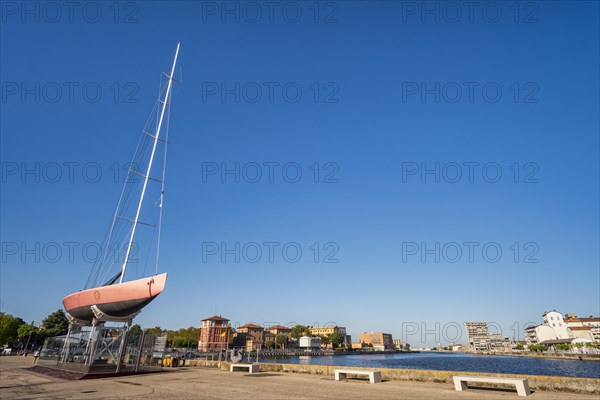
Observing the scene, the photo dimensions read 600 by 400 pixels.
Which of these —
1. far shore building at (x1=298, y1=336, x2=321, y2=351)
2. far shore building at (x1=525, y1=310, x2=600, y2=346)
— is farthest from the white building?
far shore building at (x1=298, y1=336, x2=321, y2=351)

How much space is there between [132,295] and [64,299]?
12.0m

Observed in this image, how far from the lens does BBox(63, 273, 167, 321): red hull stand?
63.5 feet

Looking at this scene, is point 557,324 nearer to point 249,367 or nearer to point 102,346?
point 249,367

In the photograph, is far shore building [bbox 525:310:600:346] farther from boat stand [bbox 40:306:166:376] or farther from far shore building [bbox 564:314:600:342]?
boat stand [bbox 40:306:166:376]

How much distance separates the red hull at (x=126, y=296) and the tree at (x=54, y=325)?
8432cm

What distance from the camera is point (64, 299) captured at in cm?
2669

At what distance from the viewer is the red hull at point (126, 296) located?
19359 millimetres

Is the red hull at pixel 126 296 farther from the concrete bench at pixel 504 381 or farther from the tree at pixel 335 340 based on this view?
the tree at pixel 335 340

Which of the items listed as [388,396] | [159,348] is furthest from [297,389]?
[159,348]

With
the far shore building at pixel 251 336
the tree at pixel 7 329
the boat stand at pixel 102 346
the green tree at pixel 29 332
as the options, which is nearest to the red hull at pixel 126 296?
the boat stand at pixel 102 346

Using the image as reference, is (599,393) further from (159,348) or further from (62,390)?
(159,348)

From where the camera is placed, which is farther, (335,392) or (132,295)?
(132,295)

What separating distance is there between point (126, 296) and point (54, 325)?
302 ft

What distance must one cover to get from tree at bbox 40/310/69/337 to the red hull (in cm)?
8432
